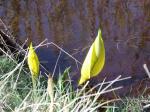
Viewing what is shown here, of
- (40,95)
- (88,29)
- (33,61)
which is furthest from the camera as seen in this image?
(88,29)

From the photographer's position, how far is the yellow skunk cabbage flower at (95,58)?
5.17 ft

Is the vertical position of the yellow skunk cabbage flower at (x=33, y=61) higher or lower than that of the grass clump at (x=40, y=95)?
higher

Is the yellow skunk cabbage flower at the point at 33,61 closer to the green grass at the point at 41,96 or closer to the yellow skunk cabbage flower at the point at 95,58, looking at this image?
the green grass at the point at 41,96

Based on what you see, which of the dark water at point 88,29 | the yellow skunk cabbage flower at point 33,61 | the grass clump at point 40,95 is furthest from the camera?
the dark water at point 88,29

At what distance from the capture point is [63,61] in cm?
236

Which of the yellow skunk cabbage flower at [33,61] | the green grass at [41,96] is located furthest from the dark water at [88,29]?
the yellow skunk cabbage flower at [33,61]

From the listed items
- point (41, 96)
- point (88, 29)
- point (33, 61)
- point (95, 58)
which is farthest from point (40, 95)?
point (88, 29)

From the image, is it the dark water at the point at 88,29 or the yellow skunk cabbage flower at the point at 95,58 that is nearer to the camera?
the yellow skunk cabbage flower at the point at 95,58

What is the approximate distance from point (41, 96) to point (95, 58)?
0.31 meters

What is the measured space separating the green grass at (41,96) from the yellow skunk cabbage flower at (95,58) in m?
0.07

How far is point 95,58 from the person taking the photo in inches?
62.9

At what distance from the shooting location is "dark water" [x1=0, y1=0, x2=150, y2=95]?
7.41 feet

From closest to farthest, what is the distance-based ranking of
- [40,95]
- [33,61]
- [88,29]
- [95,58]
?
1. [95,58]
2. [33,61]
3. [40,95]
4. [88,29]

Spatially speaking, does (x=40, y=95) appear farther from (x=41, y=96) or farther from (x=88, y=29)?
(x=88, y=29)
